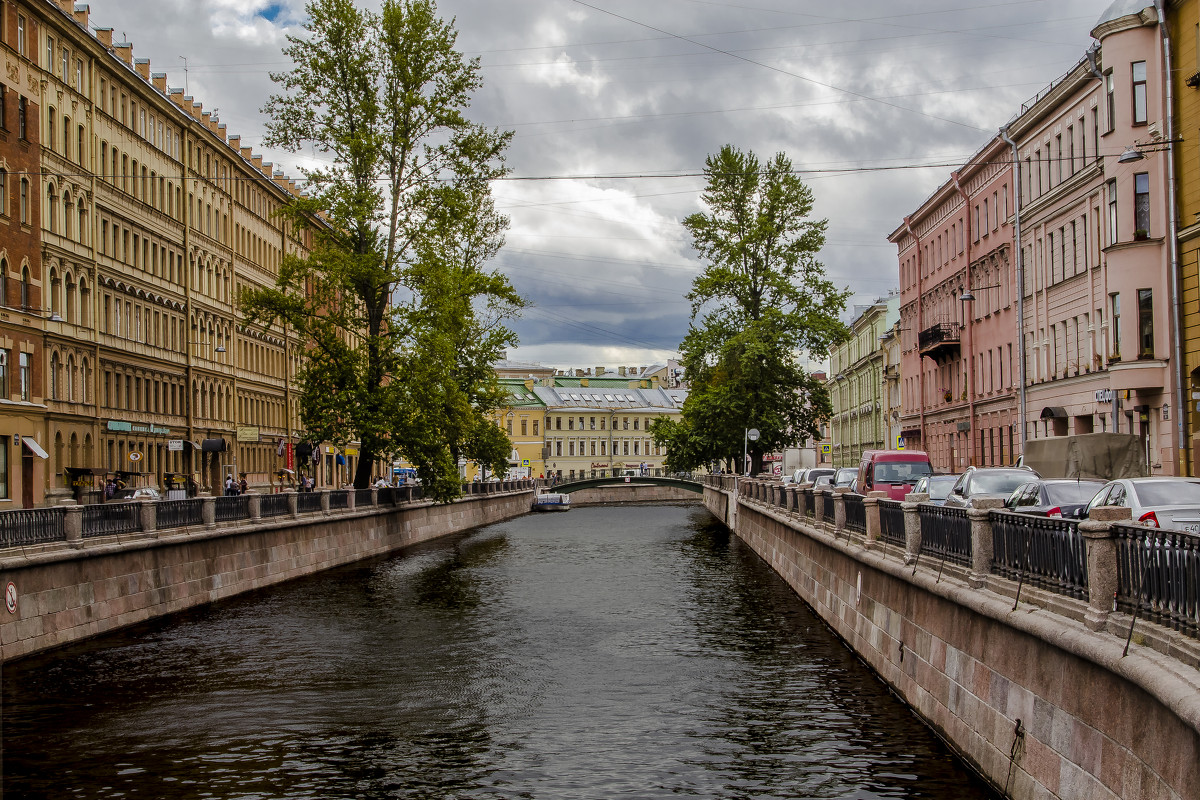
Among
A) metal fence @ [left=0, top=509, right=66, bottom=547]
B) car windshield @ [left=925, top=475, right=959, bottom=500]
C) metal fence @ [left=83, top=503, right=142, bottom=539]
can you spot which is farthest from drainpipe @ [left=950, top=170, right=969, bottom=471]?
metal fence @ [left=0, top=509, right=66, bottom=547]

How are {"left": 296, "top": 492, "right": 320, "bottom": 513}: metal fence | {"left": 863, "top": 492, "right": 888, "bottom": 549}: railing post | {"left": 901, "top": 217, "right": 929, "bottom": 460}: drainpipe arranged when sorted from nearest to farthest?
{"left": 863, "top": 492, "right": 888, "bottom": 549}: railing post → {"left": 296, "top": 492, "right": 320, "bottom": 513}: metal fence → {"left": 901, "top": 217, "right": 929, "bottom": 460}: drainpipe

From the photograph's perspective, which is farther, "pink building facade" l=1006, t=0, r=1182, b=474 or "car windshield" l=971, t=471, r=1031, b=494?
"pink building facade" l=1006, t=0, r=1182, b=474

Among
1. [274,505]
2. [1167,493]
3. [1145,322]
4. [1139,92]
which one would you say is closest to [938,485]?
[1167,493]

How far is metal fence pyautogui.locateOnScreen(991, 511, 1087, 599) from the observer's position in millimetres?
11008

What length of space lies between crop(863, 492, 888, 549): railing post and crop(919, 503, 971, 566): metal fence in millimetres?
3716

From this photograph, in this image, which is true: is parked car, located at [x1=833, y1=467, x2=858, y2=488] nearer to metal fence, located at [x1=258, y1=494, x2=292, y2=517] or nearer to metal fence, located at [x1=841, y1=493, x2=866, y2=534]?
metal fence, located at [x1=258, y1=494, x2=292, y2=517]

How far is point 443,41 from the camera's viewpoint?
46.5 meters

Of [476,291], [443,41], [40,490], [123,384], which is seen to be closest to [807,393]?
[476,291]

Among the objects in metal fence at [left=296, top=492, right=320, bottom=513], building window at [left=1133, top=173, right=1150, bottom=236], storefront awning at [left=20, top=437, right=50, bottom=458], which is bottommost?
metal fence at [left=296, top=492, right=320, bottom=513]

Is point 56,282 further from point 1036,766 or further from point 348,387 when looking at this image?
point 1036,766

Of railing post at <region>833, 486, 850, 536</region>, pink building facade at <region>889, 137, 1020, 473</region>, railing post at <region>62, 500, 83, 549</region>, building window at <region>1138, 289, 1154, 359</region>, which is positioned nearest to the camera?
railing post at <region>62, 500, 83, 549</region>

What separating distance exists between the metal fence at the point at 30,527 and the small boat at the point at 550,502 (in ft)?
260

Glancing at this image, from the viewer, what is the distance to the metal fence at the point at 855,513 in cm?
2291

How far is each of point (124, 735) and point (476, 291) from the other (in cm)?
3402
